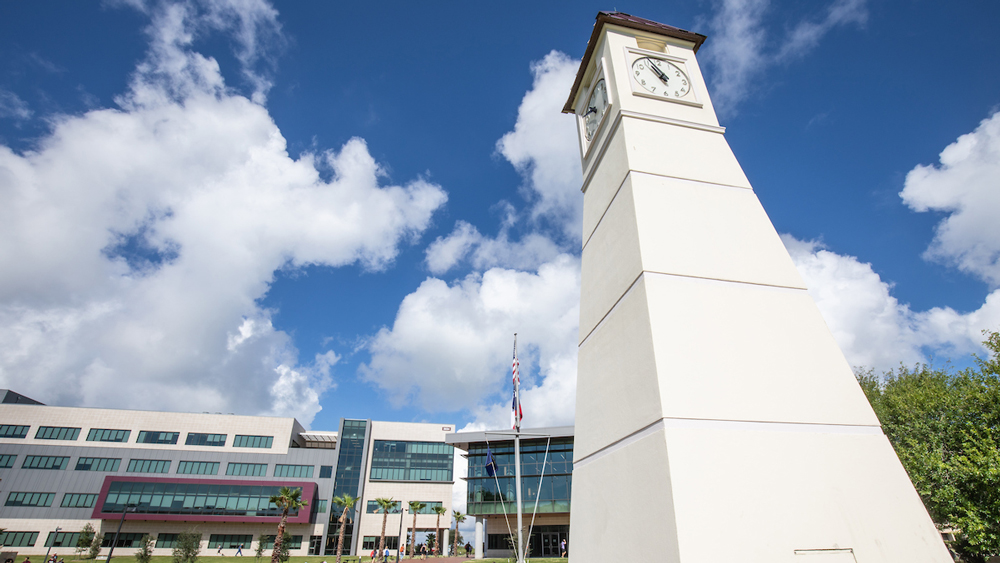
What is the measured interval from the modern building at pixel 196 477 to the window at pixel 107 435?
126mm

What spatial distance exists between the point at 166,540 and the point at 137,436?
13.3m

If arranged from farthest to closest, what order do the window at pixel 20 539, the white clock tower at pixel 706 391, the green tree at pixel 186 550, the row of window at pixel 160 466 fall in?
1. the row of window at pixel 160 466
2. the window at pixel 20 539
3. the green tree at pixel 186 550
4. the white clock tower at pixel 706 391

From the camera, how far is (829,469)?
509 cm

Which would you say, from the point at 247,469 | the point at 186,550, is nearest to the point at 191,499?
the point at 247,469

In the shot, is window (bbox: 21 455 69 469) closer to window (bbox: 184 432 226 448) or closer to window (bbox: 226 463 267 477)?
window (bbox: 184 432 226 448)

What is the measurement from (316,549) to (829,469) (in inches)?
2482

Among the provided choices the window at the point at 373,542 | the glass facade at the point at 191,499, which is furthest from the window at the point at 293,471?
the window at the point at 373,542

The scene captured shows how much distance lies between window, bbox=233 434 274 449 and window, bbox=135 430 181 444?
279 inches

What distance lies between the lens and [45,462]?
51.9 metres

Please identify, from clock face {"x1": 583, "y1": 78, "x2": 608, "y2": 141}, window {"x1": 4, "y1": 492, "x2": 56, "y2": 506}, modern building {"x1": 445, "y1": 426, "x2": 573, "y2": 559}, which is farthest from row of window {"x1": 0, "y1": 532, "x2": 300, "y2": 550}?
clock face {"x1": 583, "y1": 78, "x2": 608, "y2": 141}

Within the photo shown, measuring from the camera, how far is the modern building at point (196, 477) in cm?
5006

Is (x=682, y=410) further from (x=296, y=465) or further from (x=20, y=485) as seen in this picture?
(x=20, y=485)

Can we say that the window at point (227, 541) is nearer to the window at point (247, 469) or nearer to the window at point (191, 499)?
the window at point (191, 499)

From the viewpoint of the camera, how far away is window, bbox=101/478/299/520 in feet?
166
